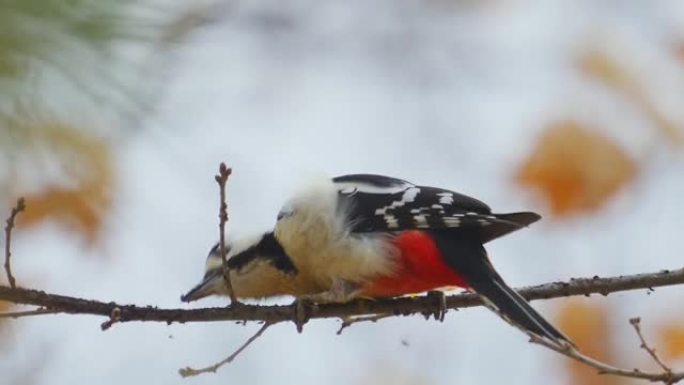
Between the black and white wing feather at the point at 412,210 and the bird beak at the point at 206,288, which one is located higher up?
the black and white wing feather at the point at 412,210

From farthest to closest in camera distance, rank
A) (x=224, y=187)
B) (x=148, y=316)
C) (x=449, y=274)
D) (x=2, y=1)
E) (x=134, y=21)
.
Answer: (x=449, y=274), (x=148, y=316), (x=224, y=187), (x=134, y=21), (x=2, y=1)

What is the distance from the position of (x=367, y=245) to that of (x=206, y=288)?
0.52 m

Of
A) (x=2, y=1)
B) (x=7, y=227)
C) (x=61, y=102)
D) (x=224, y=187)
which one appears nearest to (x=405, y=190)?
(x=224, y=187)

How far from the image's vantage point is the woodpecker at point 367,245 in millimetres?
3043

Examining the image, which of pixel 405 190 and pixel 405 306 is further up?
pixel 405 190

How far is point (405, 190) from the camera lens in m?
3.28

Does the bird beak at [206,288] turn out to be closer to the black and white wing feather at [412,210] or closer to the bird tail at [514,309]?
the black and white wing feather at [412,210]

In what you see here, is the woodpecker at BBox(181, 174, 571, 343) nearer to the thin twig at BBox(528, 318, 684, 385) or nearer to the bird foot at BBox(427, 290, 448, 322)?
the bird foot at BBox(427, 290, 448, 322)

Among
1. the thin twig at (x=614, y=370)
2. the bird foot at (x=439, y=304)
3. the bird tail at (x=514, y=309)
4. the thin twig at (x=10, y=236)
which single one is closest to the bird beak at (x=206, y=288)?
the bird foot at (x=439, y=304)

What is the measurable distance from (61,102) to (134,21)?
0.46ft

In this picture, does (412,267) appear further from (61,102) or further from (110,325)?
(61,102)

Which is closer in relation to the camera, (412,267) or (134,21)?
(134,21)

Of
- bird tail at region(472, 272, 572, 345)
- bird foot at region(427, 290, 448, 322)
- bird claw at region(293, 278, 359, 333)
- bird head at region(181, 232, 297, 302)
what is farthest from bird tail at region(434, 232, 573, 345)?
bird head at region(181, 232, 297, 302)

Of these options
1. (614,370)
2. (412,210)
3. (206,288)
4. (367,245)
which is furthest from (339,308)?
(614,370)
